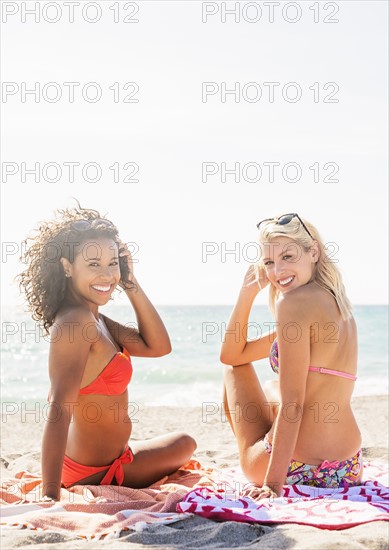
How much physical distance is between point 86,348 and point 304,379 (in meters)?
1.31

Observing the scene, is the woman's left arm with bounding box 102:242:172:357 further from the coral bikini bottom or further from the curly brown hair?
the coral bikini bottom

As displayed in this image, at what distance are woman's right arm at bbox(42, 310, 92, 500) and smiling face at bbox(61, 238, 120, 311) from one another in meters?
0.21

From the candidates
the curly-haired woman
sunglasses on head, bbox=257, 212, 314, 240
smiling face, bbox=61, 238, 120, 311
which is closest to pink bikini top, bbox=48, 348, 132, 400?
the curly-haired woman

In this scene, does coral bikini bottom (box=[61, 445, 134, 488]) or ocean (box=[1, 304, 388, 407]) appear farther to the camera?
ocean (box=[1, 304, 388, 407])

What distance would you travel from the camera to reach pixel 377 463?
5715 mm

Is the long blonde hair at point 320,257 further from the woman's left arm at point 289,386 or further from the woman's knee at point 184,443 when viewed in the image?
the woman's knee at point 184,443

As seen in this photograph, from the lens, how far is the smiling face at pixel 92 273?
470 cm

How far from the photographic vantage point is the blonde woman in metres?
4.20

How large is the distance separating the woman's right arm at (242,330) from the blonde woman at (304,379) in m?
0.19

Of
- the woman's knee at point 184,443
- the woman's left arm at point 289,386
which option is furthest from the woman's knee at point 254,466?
the woman's knee at point 184,443

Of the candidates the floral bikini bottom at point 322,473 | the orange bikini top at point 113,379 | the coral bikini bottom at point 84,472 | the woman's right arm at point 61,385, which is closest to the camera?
the woman's right arm at point 61,385

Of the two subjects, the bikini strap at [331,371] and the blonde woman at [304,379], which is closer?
the blonde woman at [304,379]

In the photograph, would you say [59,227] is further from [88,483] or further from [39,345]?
[39,345]

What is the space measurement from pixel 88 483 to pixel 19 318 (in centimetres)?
4163
